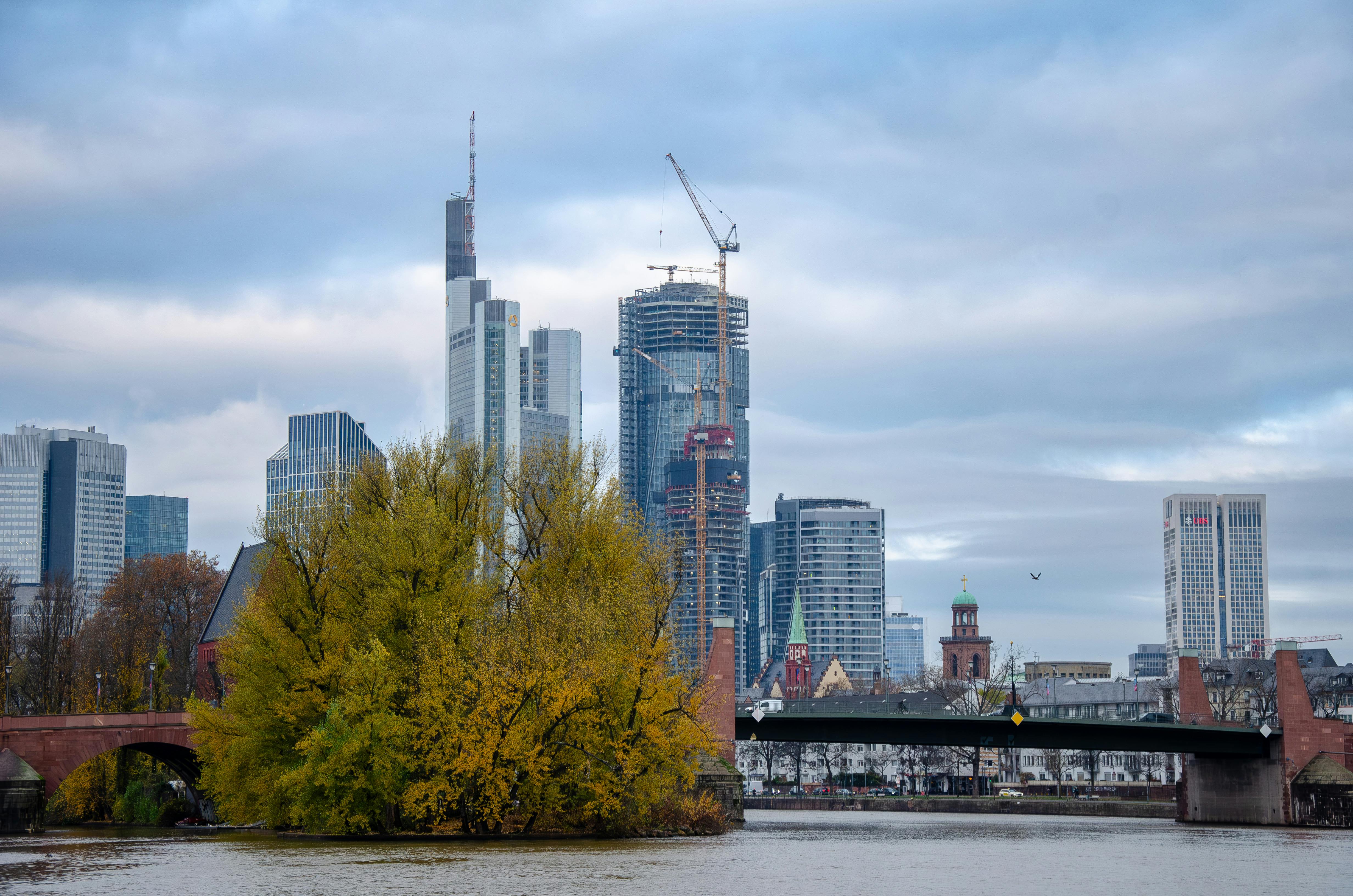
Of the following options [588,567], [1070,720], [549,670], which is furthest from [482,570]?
[1070,720]

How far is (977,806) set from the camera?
15462 centimetres

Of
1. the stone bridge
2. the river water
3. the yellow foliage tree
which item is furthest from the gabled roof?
the yellow foliage tree

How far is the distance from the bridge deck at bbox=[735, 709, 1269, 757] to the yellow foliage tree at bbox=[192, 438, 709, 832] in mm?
21785

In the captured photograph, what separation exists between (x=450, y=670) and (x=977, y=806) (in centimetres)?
8954

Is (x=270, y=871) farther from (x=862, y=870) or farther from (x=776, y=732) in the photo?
(x=776, y=732)

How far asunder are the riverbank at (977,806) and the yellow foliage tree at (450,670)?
65563mm

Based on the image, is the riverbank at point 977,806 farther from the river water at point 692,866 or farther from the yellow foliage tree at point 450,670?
the yellow foliage tree at point 450,670

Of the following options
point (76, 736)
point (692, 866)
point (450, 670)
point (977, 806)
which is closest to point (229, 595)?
point (76, 736)

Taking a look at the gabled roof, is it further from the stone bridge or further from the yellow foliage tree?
the yellow foliage tree

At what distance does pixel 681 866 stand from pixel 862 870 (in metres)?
8.46

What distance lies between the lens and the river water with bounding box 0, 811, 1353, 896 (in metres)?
56.3

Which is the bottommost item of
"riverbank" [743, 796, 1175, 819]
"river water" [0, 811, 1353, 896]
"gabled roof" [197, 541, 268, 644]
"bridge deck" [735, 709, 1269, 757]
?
"riverbank" [743, 796, 1175, 819]

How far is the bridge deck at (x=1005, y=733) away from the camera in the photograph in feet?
356

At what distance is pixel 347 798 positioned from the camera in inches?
3061
